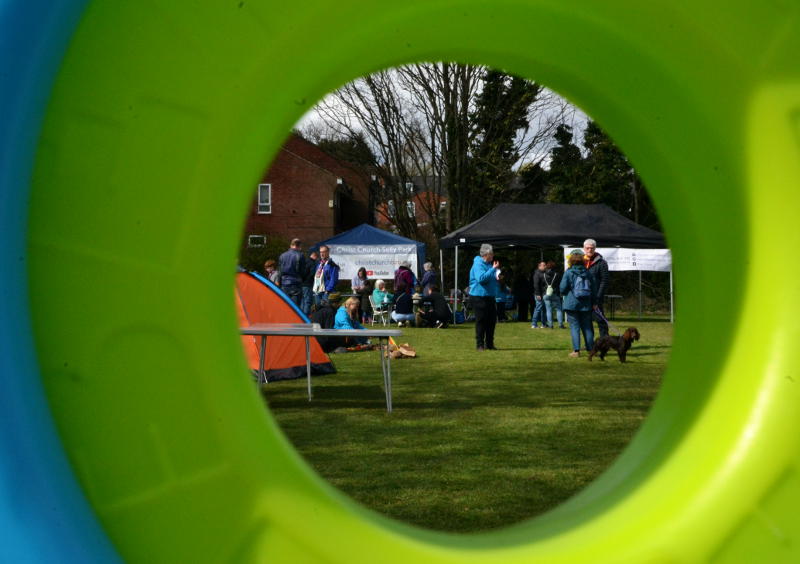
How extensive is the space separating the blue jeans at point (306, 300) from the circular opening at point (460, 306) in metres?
0.07

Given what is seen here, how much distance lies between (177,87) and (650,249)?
20.4 metres

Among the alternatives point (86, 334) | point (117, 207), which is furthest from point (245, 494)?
point (117, 207)

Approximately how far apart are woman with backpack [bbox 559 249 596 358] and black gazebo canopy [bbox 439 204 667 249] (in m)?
7.40

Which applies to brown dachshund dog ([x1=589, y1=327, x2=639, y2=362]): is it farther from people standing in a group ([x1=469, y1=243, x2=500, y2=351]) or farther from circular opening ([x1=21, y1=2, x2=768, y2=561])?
circular opening ([x1=21, y1=2, x2=768, y2=561])

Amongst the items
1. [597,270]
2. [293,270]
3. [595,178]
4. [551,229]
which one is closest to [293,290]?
[293,270]

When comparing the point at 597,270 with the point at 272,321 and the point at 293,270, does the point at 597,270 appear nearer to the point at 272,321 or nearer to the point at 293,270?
the point at 293,270

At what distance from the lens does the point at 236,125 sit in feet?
4.02

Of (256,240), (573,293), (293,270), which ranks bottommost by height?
(573,293)

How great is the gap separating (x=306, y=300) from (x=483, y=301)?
284 cm

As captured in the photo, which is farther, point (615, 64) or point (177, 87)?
point (615, 64)

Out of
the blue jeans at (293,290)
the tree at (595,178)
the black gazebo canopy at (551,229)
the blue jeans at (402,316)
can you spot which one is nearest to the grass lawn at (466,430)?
the blue jeans at (293,290)

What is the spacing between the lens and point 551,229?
19859mm

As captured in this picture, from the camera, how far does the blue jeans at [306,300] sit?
539 inches

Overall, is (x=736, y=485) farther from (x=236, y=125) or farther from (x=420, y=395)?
(x=420, y=395)
